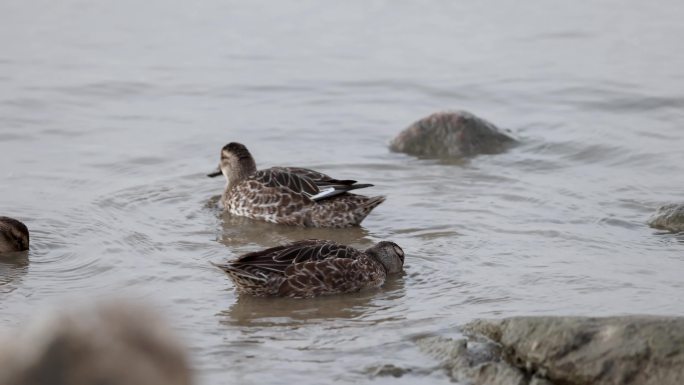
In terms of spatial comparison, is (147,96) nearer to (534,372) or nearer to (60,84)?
(60,84)

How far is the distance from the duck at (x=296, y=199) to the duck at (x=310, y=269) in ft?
6.01

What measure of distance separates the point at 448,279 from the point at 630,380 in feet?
10.4

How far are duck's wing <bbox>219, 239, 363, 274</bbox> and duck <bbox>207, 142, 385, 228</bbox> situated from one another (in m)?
1.86

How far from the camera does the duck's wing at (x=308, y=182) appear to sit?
444 inches

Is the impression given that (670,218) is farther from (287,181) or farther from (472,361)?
(472,361)

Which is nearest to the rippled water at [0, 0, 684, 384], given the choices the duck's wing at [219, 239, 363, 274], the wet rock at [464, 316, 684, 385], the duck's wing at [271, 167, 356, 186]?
the duck's wing at [219, 239, 363, 274]

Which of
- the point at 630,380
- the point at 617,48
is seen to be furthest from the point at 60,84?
the point at 630,380

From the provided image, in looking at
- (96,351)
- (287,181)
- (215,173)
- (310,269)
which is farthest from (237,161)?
(96,351)

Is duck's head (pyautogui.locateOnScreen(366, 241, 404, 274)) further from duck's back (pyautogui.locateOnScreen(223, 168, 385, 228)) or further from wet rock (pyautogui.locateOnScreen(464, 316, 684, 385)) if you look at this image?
wet rock (pyautogui.locateOnScreen(464, 316, 684, 385))

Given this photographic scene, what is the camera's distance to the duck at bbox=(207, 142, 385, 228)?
1118 centimetres

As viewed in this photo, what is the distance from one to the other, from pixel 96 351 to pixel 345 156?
37.6 ft

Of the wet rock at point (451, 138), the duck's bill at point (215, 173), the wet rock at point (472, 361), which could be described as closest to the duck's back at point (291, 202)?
the duck's bill at point (215, 173)

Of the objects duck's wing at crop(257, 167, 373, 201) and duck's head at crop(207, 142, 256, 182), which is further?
duck's head at crop(207, 142, 256, 182)

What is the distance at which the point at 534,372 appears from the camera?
6520mm
